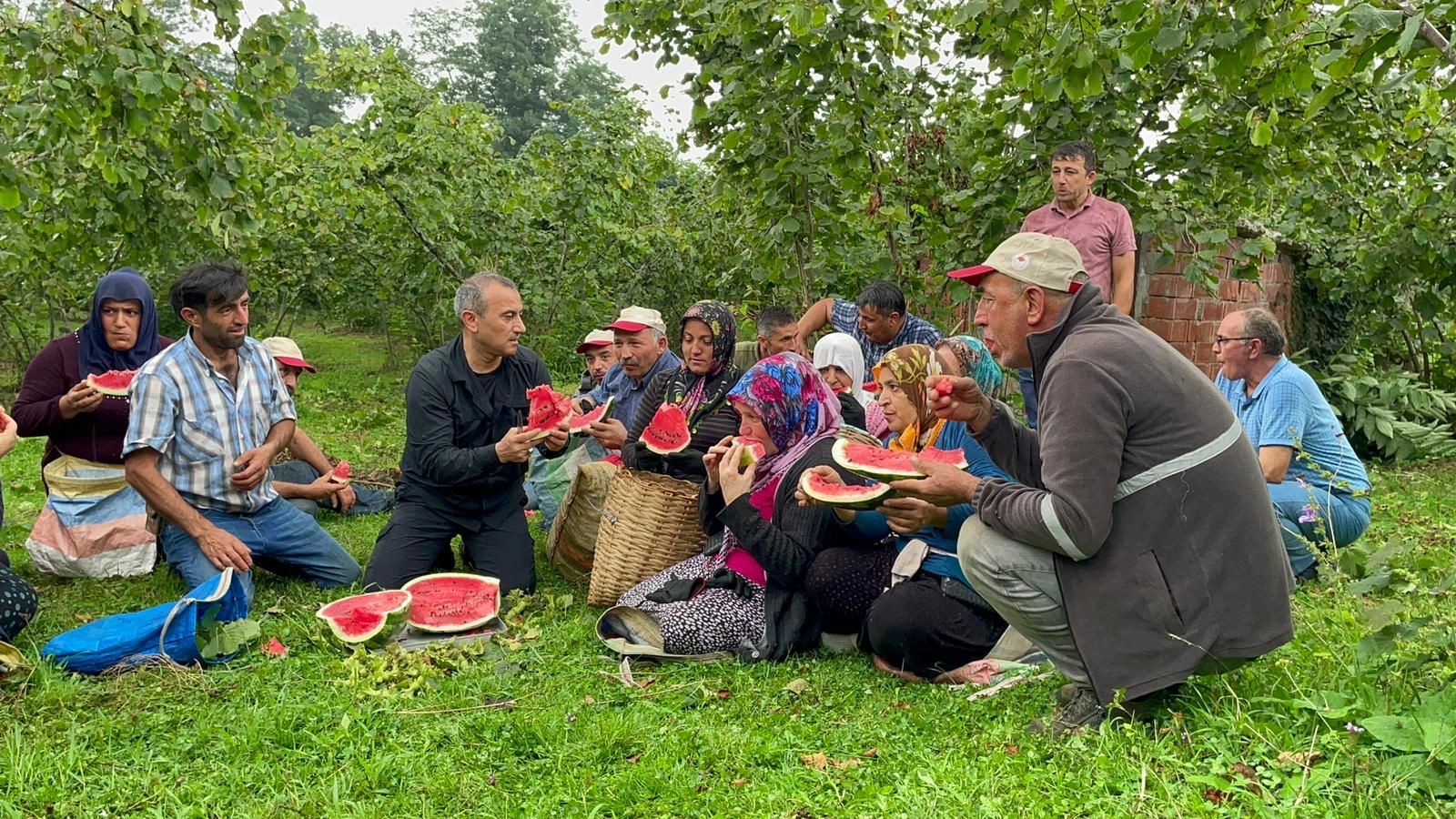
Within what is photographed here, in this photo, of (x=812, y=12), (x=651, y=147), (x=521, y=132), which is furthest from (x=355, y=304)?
(x=521, y=132)

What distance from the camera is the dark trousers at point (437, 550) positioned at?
5820 mm

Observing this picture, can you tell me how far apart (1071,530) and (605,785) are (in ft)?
5.74

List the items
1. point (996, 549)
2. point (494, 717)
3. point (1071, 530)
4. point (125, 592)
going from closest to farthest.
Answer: point (1071, 530)
point (996, 549)
point (494, 717)
point (125, 592)

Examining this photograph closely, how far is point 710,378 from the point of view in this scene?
606cm

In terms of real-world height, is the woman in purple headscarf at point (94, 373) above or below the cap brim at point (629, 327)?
below

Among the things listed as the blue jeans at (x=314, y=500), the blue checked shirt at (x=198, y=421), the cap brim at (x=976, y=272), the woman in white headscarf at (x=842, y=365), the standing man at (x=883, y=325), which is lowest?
the blue jeans at (x=314, y=500)

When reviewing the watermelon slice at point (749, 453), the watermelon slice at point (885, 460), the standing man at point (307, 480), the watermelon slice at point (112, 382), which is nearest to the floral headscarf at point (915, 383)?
the watermelon slice at point (885, 460)

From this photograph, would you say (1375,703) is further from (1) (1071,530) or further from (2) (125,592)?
(2) (125,592)

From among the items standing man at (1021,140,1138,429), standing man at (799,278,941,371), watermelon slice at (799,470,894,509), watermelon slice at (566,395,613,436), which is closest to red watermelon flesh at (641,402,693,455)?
watermelon slice at (566,395,613,436)

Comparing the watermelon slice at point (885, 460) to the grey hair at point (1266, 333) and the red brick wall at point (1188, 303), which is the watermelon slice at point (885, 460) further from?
the red brick wall at point (1188, 303)

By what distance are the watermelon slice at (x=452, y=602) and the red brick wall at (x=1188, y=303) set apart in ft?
20.8

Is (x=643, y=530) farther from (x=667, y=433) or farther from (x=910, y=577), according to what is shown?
(x=910, y=577)

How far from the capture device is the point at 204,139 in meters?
6.38

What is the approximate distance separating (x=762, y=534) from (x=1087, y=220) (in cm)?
364
